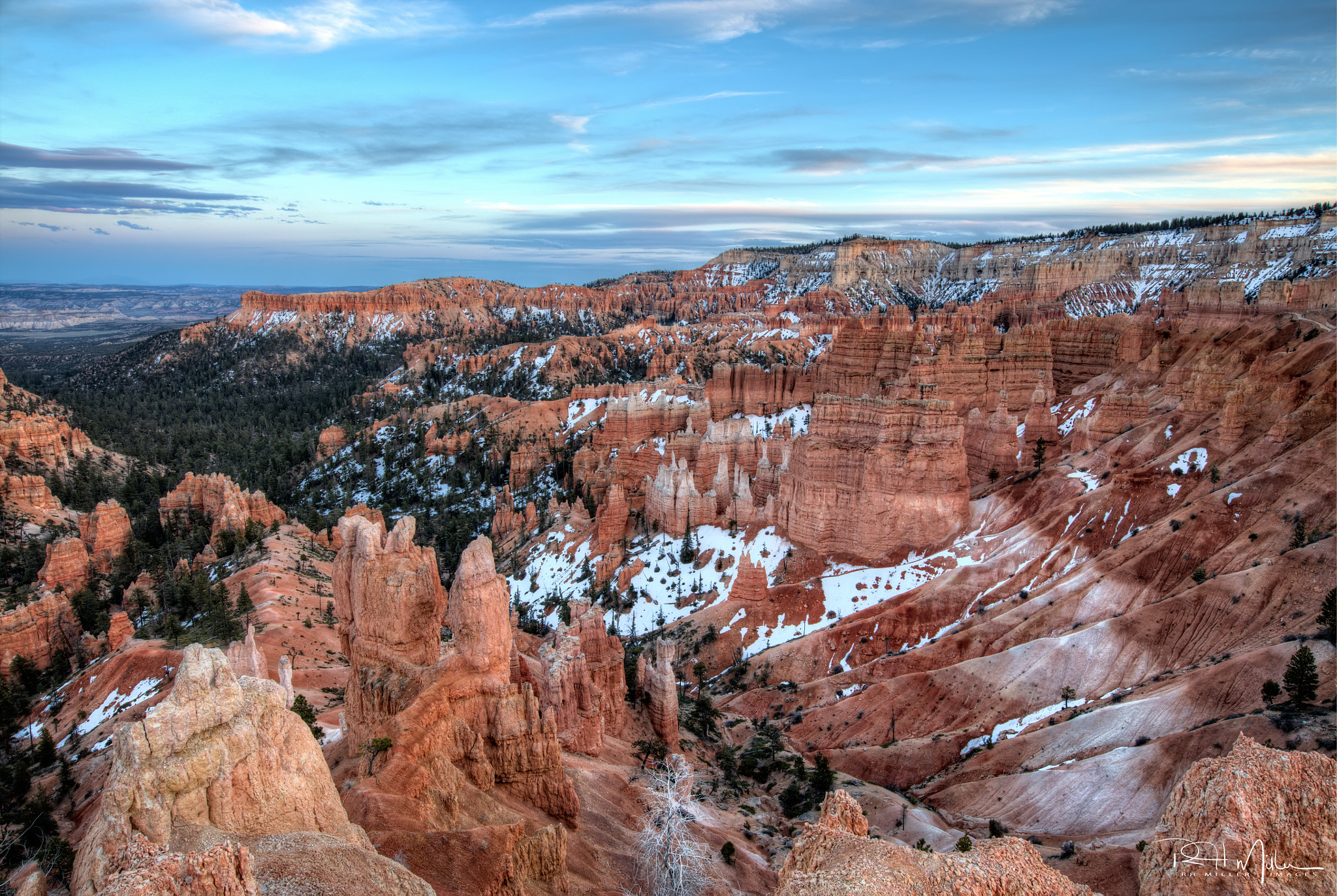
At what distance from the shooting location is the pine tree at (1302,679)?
24.6m

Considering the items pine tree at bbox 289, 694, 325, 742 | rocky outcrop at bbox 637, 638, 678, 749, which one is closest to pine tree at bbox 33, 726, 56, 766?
pine tree at bbox 289, 694, 325, 742

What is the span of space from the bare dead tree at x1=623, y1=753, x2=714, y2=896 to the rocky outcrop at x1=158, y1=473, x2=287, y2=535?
54.4 m

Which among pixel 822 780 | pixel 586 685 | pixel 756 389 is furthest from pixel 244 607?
pixel 756 389

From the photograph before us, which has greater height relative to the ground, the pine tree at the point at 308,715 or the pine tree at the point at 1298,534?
the pine tree at the point at 1298,534

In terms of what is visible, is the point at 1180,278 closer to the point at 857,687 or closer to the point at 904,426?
the point at 904,426

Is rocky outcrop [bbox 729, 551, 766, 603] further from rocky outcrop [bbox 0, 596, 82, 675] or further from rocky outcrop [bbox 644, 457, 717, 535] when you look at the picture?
rocky outcrop [bbox 0, 596, 82, 675]

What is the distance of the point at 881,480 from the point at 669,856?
112 feet

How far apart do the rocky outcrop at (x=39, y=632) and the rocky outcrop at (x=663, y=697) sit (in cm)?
3725

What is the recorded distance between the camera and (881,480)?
48.8 metres

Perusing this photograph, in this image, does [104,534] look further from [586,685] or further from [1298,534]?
[1298,534]

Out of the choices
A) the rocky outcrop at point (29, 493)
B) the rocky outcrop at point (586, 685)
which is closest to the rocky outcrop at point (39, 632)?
the rocky outcrop at point (29, 493)

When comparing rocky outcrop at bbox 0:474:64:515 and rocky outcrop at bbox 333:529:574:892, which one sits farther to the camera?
rocky outcrop at bbox 0:474:64:515

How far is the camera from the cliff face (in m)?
48.2

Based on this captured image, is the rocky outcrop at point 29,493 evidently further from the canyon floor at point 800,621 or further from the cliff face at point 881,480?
the cliff face at point 881,480
